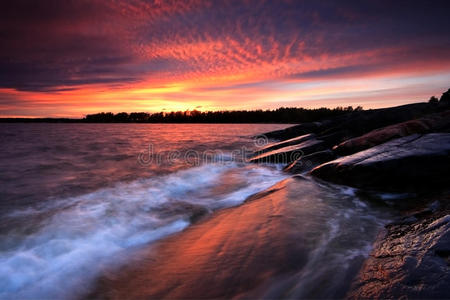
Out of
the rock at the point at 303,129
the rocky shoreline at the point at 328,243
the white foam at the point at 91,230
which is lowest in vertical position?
the white foam at the point at 91,230

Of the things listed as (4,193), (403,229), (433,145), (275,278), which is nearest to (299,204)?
(403,229)

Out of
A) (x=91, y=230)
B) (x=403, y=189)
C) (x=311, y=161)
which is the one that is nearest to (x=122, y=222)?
(x=91, y=230)

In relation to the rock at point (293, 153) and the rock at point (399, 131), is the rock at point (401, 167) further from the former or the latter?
the rock at point (293, 153)

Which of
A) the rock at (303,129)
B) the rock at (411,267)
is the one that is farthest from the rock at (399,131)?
the rock at (303,129)

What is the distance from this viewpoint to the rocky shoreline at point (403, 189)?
1.72 metres

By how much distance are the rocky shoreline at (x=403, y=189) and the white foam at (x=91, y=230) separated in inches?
88.9

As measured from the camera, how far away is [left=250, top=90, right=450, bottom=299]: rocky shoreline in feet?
5.66

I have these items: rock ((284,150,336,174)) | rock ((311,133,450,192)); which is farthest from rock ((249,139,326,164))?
rock ((311,133,450,192))

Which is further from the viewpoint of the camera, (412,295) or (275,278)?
(275,278)

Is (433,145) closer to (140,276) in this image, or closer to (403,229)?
(403,229)

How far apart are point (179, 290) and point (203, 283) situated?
224 millimetres

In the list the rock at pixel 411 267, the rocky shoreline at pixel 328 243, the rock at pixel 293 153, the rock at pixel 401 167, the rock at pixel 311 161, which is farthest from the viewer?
the rock at pixel 293 153

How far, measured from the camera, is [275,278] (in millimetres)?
2148

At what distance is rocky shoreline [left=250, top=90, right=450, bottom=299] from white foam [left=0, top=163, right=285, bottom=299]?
226cm
